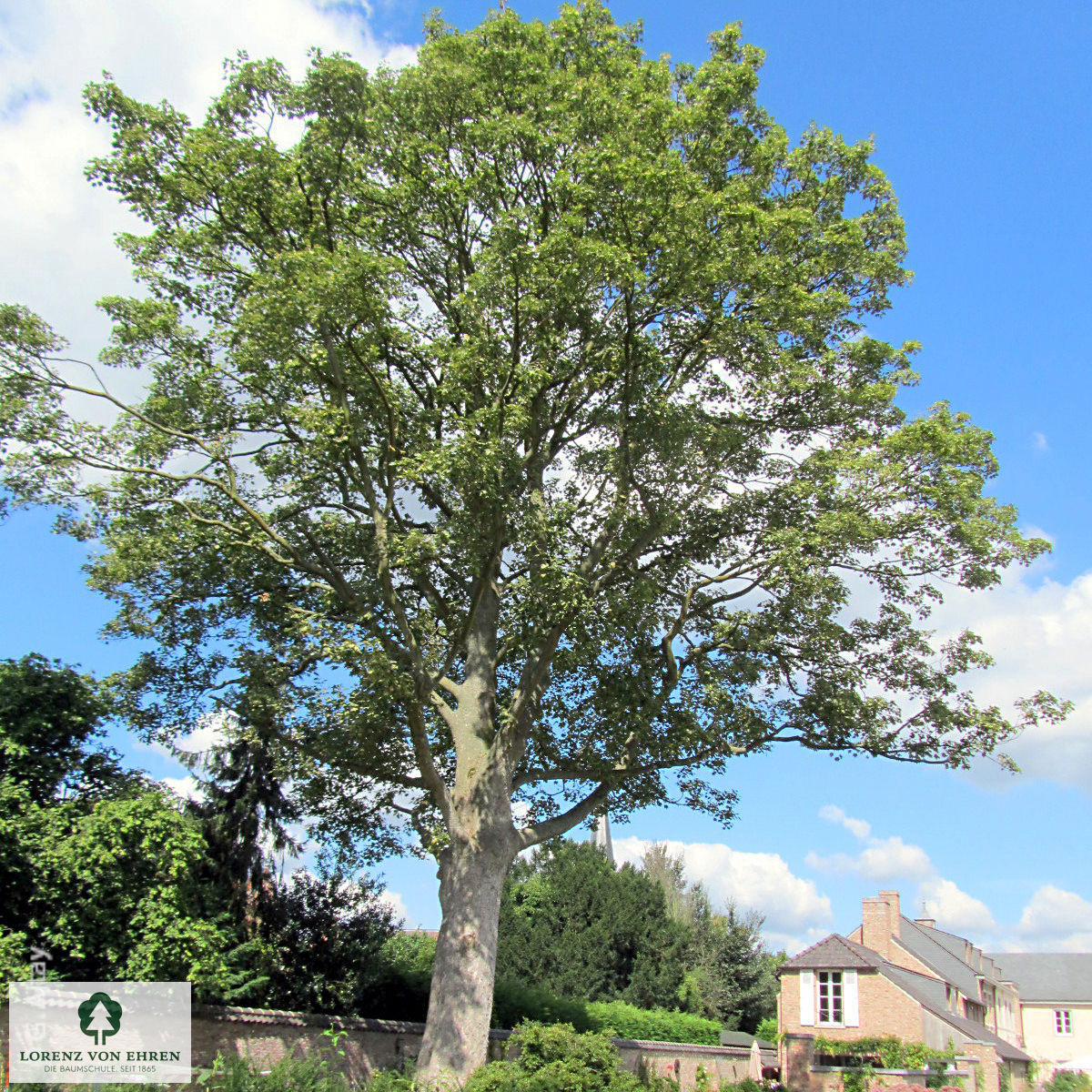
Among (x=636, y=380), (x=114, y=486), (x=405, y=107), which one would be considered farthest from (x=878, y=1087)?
(x=405, y=107)

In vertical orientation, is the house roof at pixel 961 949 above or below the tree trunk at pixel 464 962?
below

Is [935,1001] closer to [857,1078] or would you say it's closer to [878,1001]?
[878,1001]

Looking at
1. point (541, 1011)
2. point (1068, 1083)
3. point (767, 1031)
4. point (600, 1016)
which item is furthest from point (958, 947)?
point (541, 1011)

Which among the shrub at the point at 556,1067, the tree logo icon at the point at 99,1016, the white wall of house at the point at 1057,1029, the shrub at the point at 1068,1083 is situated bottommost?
the white wall of house at the point at 1057,1029

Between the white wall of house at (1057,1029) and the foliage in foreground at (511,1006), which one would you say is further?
the white wall of house at (1057,1029)

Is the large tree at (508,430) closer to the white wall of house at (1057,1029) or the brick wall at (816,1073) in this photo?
the brick wall at (816,1073)

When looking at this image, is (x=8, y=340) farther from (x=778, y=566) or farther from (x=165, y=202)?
(x=778, y=566)

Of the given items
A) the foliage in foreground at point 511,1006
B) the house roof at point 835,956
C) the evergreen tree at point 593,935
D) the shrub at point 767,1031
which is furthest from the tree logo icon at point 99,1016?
the shrub at point 767,1031

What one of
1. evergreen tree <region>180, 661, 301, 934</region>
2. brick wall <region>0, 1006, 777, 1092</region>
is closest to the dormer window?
brick wall <region>0, 1006, 777, 1092</region>

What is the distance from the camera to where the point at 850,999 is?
1230 inches

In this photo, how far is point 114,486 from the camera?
13453 millimetres

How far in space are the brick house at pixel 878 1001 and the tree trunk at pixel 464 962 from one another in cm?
1845

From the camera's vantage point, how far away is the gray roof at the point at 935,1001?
31.0 meters

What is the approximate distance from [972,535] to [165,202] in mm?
12344
